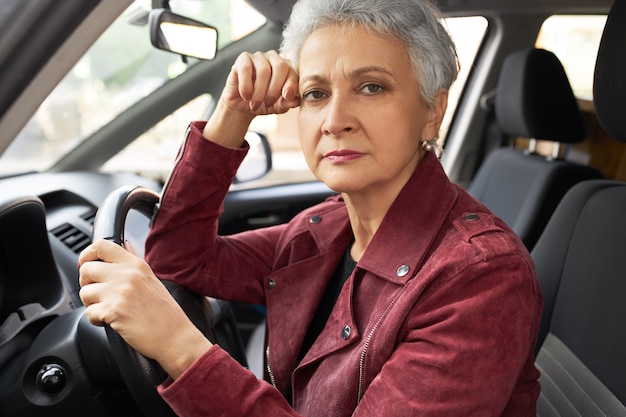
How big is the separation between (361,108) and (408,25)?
7.7 inches

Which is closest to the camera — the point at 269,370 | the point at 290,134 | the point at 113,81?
the point at 269,370

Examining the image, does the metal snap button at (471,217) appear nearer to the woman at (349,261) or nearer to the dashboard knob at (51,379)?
the woman at (349,261)

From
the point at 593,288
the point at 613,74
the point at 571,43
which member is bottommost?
the point at 593,288

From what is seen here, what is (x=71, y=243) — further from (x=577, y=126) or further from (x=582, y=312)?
(x=577, y=126)

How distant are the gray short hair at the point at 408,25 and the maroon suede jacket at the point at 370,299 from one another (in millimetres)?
179

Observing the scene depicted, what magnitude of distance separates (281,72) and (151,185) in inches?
49.4

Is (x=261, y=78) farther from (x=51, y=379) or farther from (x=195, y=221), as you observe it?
(x=51, y=379)

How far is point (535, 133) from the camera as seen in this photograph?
90.9 inches

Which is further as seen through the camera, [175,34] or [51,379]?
[175,34]

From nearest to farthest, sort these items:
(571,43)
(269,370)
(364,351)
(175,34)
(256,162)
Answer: (364,351) → (269,370) → (175,34) → (256,162) → (571,43)

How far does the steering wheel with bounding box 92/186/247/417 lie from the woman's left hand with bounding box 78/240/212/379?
0.9 inches

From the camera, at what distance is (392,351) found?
1.10 m

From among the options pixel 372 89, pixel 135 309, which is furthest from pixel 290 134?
pixel 135 309

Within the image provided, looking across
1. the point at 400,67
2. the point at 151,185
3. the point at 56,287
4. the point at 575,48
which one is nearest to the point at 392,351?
the point at 400,67
